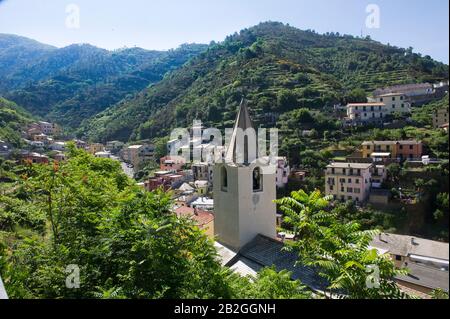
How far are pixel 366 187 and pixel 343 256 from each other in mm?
9548

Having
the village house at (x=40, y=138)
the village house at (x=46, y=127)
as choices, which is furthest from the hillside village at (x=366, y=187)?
the village house at (x=46, y=127)

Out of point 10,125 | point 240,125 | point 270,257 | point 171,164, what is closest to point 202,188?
point 171,164

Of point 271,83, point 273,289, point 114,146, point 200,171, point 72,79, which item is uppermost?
point 72,79

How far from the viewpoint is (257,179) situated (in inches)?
361

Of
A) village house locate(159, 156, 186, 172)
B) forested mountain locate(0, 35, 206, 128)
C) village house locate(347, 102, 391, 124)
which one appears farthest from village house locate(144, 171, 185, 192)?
forested mountain locate(0, 35, 206, 128)

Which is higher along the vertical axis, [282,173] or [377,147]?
[377,147]

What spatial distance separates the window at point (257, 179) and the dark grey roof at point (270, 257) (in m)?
1.25

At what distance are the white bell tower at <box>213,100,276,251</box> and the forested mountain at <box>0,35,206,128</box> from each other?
44.7 m

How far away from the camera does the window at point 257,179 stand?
29.8 ft

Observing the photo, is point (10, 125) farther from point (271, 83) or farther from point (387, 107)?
point (387, 107)

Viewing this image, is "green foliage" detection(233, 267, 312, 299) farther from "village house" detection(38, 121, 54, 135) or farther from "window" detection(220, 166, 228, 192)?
"village house" detection(38, 121, 54, 135)
